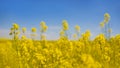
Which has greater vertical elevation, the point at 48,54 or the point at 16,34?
the point at 16,34

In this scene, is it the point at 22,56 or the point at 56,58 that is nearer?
the point at 56,58

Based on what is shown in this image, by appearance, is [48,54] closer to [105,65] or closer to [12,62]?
[105,65]

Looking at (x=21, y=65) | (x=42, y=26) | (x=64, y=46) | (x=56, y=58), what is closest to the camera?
(x=56, y=58)

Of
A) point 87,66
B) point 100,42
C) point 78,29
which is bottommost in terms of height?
point 87,66

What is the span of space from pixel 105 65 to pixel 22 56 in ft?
5.43

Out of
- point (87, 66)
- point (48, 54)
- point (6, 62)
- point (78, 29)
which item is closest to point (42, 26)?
point (78, 29)

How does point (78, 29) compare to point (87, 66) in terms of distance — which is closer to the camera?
point (87, 66)

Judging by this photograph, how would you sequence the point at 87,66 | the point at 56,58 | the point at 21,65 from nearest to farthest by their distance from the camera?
the point at 87,66
the point at 56,58
the point at 21,65

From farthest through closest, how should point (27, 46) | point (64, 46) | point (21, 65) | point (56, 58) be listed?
1. point (64, 46)
2. point (27, 46)
3. point (21, 65)
4. point (56, 58)

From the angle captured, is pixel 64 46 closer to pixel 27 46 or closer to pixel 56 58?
pixel 27 46

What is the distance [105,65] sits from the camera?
7.19 metres

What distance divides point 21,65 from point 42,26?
12.2 feet

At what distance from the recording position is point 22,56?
7055 mm

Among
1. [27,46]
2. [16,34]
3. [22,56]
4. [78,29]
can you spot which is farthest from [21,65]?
[78,29]
